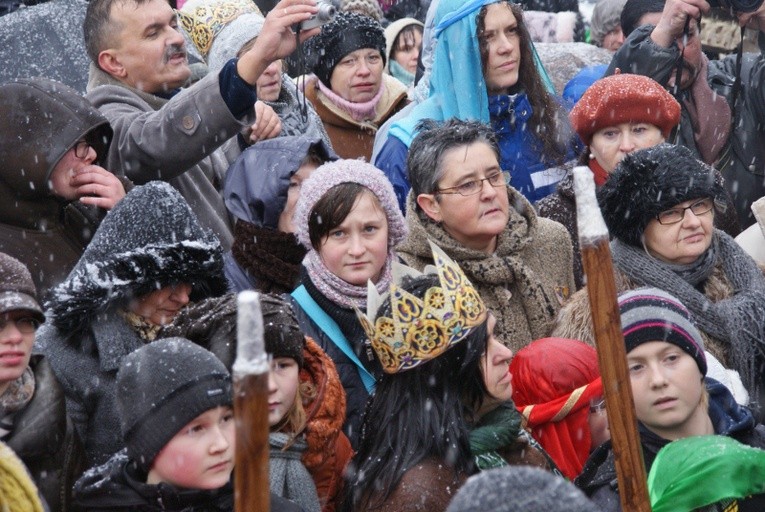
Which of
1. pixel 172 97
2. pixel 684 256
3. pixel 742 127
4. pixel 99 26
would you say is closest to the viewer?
pixel 684 256

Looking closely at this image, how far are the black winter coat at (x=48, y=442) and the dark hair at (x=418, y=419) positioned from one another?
81 centimetres

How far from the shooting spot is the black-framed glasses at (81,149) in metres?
4.75

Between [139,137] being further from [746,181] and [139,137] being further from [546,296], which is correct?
[746,181]

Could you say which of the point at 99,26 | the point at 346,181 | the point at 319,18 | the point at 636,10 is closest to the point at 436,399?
the point at 346,181

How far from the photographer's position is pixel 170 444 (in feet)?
11.4

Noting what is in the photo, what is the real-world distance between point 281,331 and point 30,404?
741 mm

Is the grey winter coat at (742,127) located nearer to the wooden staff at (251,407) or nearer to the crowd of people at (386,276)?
the crowd of people at (386,276)

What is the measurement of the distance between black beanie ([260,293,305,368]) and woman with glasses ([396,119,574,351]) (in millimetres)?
924

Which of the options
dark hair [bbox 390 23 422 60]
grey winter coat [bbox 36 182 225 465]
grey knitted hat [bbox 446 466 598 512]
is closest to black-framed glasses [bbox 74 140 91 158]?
grey winter coat [bbox 36 182 225 465]

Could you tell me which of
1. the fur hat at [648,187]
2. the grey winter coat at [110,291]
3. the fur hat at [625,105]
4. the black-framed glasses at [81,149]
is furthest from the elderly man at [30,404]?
the fur hat at [625,105]

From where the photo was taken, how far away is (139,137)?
5.02 metres

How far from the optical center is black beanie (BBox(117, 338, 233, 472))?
347 centimetres

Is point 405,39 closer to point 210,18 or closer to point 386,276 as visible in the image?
point 210,18

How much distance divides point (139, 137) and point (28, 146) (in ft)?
1.64
